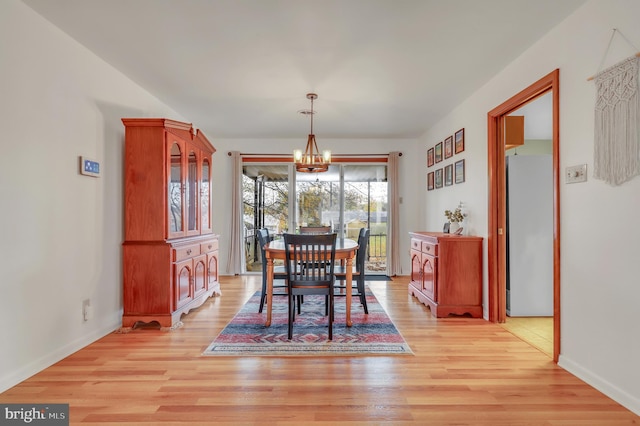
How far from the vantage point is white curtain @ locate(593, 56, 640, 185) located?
70.4 inches

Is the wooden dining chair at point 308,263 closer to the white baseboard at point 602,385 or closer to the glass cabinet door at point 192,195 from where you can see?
the glass cabinet door at point 192,195

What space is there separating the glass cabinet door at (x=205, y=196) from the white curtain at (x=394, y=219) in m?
3.06

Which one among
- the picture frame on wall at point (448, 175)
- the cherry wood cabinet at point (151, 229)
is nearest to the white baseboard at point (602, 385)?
the picture frame on wall at point (448, 175)

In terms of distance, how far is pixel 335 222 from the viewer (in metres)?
5.88

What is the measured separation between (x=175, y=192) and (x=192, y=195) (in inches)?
14.9

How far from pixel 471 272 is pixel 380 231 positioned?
2.57m

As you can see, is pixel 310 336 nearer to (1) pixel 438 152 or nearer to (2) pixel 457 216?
(2) pixel 457 216

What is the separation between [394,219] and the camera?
5.67m

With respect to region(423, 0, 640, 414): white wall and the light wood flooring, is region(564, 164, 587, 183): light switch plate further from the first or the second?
the light wood flooring

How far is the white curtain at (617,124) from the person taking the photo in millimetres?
1789

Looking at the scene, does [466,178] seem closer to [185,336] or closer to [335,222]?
[335,222]

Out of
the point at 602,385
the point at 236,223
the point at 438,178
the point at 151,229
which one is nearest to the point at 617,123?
the point at 602,385

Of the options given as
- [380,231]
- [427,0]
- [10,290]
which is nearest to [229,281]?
[380,231]

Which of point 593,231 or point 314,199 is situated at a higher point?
point 314,199
